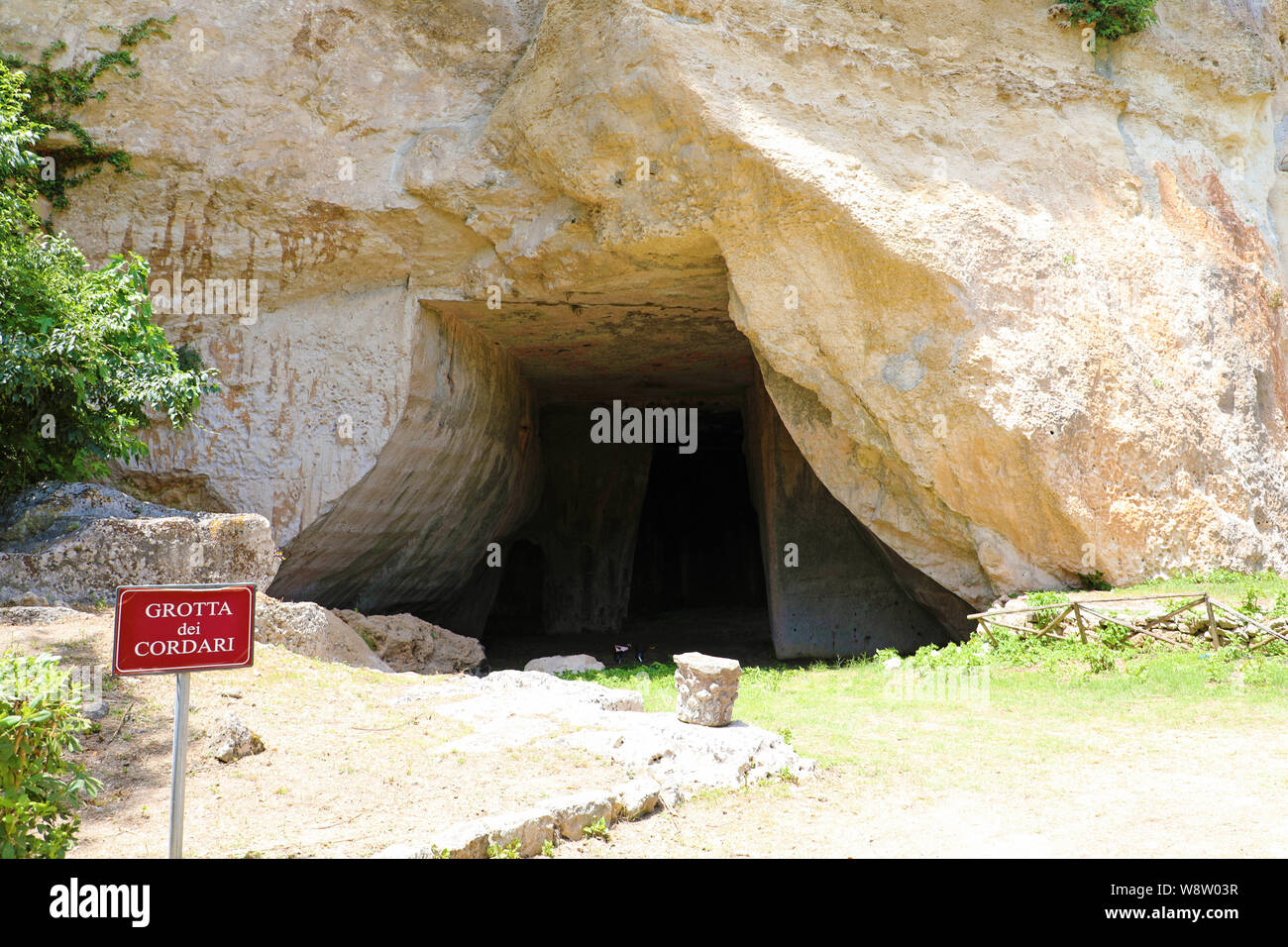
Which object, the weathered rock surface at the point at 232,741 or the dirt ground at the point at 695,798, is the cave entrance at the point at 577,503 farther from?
the weathered rock surface at the point at 232,741

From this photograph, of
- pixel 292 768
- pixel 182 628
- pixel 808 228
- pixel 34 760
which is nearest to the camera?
pixel 34 760

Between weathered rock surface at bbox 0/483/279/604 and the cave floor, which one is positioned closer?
weathered rock surface at bbox 0/483/279/604

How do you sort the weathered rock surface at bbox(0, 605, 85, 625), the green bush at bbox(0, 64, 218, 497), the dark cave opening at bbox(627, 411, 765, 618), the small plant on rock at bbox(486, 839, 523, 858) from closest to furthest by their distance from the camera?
the small plant on rock at bbox(486, 839, 523, 858) < the weathered rock surface at bbox(0, 605, 85, 625) < the green bush at bbox(0, 64, 218, 497) < the dark cave opening at bbox(627, 411, 765, 618)

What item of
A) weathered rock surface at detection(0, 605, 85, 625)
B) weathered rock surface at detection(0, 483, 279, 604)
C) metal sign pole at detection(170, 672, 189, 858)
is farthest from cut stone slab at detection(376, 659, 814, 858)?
weathered rock surface at detection(0, 605, 85, 625)

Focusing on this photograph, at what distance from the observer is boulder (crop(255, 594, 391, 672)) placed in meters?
8.38

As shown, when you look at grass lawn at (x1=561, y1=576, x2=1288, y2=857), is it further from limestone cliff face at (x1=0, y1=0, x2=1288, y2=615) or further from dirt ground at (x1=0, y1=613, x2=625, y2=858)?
limestone cliff face at (x1=0, y1=0, x2=1288, y2=615)

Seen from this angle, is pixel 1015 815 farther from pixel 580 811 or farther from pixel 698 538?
pixel 698 538

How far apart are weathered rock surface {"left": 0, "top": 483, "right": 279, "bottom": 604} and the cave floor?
6.17 m

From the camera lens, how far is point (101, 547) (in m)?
8.09

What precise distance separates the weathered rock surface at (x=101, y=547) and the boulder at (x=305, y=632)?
393 millimetres

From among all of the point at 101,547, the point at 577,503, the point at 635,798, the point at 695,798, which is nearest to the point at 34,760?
the point at 635,798


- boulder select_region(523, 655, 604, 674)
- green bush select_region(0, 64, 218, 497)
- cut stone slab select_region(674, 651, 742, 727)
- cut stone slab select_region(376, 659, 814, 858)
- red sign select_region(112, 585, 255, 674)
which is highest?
green bush select_region(0, 64, 218, 497)

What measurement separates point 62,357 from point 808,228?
748 cm
